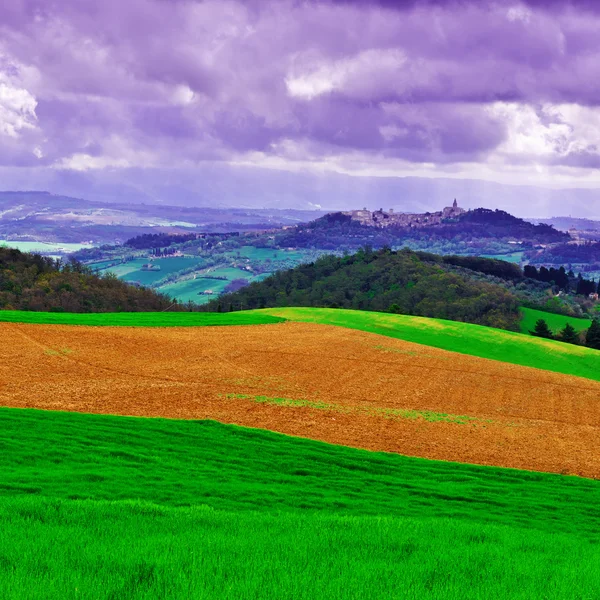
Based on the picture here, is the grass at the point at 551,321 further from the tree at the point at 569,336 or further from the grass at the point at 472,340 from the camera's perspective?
the grass at the point at 472,340

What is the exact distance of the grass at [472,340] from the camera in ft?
173

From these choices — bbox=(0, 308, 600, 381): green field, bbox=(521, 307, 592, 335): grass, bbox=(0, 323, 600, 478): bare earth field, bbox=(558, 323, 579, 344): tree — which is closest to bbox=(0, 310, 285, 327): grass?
bbox=(0, 308, 600, 381): green field

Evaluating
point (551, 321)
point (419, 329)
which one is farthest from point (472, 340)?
point (551, 321)

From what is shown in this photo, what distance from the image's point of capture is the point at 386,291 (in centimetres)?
13475

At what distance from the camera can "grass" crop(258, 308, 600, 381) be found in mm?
52719

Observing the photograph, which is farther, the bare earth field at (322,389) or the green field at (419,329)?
the green field at (419,329)

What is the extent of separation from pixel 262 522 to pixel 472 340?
50.0 m

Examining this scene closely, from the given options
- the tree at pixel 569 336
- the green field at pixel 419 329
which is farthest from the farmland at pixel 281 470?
the tree at pixel 569 336

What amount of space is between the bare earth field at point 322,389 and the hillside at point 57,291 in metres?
46.3

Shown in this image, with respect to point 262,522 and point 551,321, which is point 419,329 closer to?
point 551,321

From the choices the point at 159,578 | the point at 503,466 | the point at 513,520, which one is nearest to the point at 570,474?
the point at 503,466

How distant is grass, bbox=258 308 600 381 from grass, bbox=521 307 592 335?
3617 centimetres

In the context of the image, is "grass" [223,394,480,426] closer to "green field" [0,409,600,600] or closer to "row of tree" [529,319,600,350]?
"green field" [0,409,600,600]

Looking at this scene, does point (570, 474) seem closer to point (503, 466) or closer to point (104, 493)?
point (503, 466)
